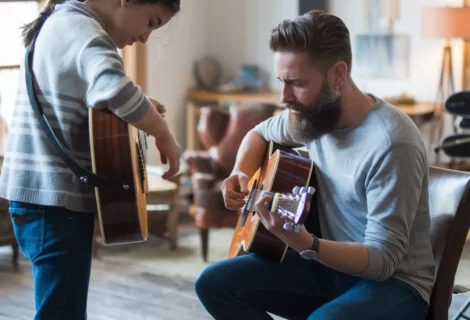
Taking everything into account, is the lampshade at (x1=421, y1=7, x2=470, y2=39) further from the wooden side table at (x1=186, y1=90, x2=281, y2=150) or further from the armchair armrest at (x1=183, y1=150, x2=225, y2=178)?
the armchair armrest at (x1=183, y1=150, x2=225, y2=178)

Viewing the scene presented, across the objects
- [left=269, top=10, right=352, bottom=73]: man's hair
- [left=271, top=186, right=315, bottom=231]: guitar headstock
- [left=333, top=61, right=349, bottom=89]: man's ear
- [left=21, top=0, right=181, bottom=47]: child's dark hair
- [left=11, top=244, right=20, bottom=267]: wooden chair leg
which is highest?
[left=21, top=0, right=181, bottom=47]: child's dark hair

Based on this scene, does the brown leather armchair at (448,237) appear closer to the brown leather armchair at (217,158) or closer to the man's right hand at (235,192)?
the man's right hand at (235,192)

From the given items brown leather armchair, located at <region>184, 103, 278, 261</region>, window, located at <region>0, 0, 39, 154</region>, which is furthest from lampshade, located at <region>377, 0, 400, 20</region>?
window, located at <region>0, 0, 39, 154</region>

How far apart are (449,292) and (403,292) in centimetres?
15

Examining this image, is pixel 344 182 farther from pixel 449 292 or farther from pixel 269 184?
pixel 449 292

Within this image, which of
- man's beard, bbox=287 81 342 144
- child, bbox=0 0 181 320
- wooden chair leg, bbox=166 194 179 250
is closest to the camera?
child, bbox=0 0 181 320

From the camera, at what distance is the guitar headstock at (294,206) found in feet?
5.33

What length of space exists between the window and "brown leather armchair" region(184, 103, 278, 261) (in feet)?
3.76

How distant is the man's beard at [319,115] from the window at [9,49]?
2900 millimetres

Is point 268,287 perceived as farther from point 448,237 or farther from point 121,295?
point 121,295

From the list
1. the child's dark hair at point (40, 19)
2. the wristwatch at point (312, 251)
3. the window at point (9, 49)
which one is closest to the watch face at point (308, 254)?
the wristwatch at point (312, 251)

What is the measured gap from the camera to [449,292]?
197cm

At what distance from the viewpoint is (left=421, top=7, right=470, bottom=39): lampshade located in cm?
494

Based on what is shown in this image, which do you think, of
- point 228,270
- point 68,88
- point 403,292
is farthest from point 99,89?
point 403,292
